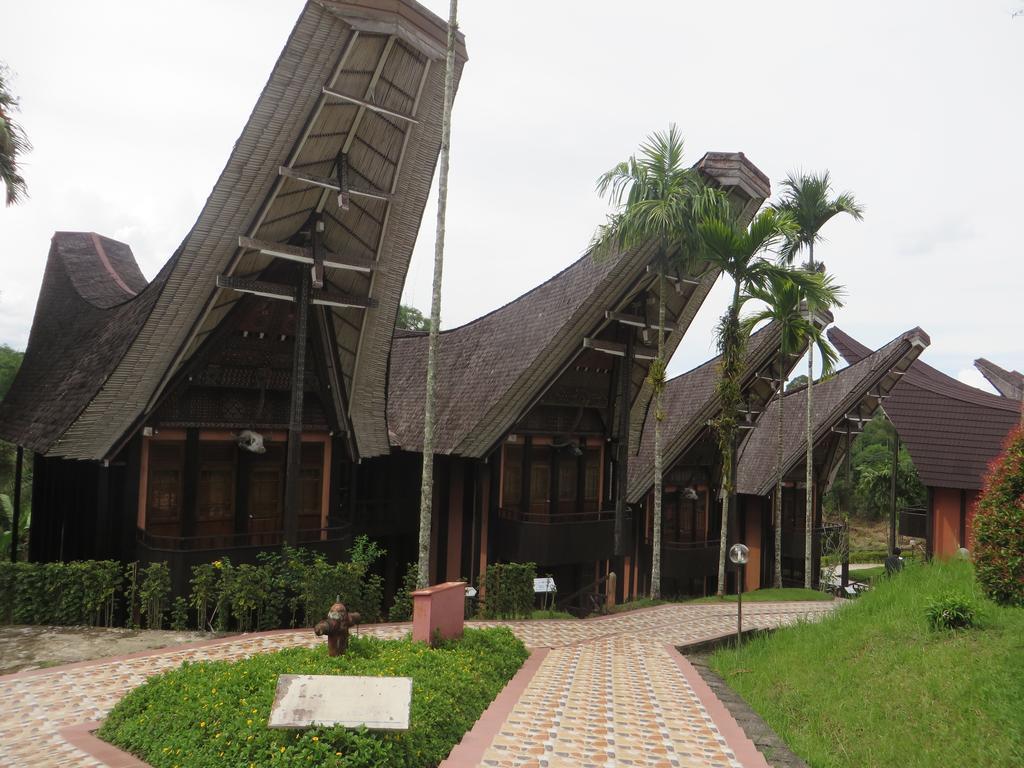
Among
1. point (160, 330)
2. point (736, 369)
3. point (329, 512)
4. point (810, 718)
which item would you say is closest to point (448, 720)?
point (810, 718)

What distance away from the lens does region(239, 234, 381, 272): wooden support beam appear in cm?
1272

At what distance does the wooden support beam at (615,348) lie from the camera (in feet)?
57.9

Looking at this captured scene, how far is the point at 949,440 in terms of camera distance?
21797 mm

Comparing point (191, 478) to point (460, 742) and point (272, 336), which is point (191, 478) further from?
point (460, 742)

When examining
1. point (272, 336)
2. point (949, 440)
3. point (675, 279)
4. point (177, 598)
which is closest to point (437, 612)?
point (177, 598)

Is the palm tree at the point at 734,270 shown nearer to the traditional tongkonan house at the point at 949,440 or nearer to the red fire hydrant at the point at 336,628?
the traditional tongkonan house at the point at 949,440

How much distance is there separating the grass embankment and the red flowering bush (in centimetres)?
31

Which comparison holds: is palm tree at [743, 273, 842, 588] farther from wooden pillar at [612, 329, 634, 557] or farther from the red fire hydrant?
the red fire hydrant

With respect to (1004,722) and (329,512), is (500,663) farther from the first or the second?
(329,512)

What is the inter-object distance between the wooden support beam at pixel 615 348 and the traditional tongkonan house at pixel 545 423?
36 mm

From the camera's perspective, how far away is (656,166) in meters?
15.9

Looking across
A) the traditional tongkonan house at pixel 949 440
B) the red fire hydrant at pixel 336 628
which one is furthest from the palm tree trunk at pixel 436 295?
the traditional tongkonan house at pixel 949 440

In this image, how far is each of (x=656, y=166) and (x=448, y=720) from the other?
12185mm

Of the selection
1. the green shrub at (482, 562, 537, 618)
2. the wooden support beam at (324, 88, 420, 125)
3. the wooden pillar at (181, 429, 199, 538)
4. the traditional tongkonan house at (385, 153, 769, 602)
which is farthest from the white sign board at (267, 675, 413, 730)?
the traditional tongkonan house at (385, 153, 769, 602)
